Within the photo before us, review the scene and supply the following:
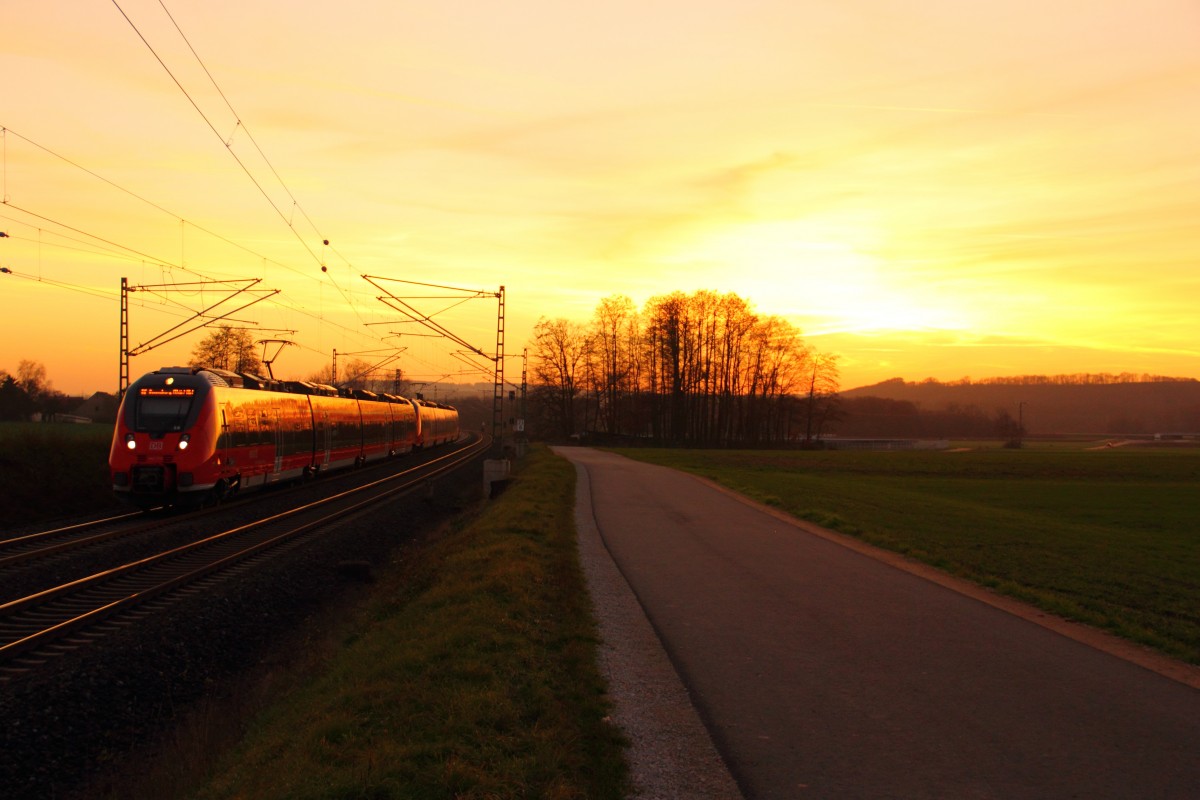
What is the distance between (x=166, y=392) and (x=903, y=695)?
1982 centimetres

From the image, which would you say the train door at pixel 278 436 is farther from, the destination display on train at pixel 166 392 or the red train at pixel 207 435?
the destination display on train at pixel 166 392

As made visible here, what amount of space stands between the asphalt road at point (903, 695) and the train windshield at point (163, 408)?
1372cm

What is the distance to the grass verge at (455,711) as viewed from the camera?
5324mm

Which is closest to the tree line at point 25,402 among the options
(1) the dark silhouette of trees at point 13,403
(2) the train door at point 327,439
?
(1) the dark silhouette of trees at point 13,403

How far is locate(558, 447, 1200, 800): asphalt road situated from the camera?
18.1 feet

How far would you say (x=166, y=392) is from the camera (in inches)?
859

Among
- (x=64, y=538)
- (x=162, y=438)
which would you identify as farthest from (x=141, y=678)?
(x=162, y=438)

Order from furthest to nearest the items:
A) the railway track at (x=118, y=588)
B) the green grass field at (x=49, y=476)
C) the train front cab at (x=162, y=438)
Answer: the green grass field at (x=49, y=476)
the train front cab at (x=162, y=438)
the railway track at (x=118, y=588)

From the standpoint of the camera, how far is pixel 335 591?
1541 centimetres

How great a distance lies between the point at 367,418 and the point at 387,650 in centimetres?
3637

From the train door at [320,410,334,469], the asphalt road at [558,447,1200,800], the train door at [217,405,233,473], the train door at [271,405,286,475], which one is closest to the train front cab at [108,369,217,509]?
the train door at [217,405,233,473]

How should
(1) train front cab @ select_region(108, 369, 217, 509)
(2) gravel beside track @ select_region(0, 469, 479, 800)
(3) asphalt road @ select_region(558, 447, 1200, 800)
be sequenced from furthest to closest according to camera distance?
(1) train front cab @ select_region(108, 369, 217, 509) → (2) gravel beside track @ select_region(0, 469, 479, 800) → (3) asphalt road @ select_region(558, 447, 1200, 800)

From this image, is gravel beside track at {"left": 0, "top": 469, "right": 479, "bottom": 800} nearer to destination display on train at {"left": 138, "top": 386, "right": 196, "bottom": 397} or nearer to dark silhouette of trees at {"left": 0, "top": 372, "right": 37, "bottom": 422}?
destination display on train at {"left": 138, "top": 386, "right": 196, "bottom": 397}

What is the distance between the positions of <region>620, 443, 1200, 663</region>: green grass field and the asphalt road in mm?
1435
